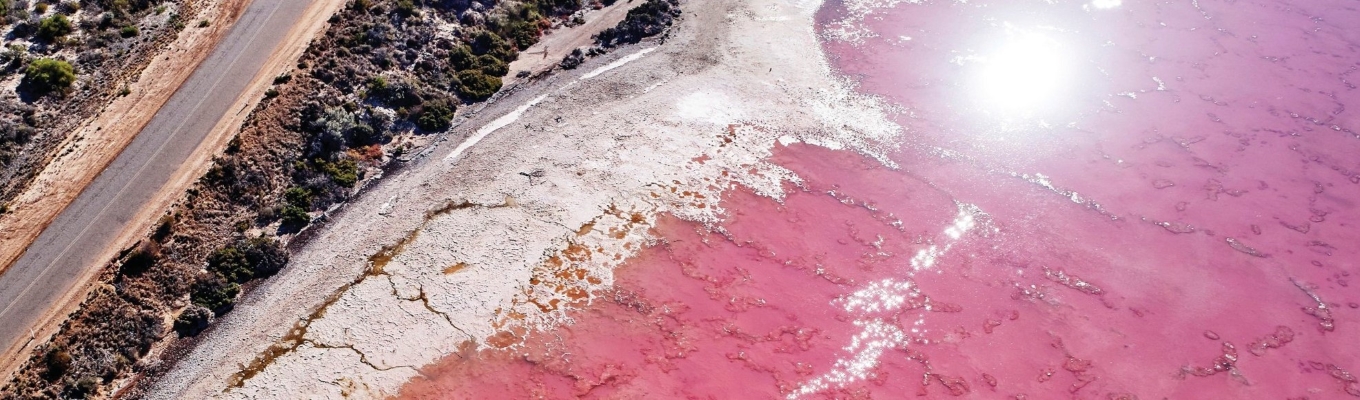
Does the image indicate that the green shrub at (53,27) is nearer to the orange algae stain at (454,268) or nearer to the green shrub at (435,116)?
the green shrub at (435,116)

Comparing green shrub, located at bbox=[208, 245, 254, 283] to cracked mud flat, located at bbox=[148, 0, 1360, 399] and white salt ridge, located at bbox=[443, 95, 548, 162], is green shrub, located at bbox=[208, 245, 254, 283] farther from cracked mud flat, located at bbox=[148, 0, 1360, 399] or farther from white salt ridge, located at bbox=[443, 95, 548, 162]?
white salt ridge, located at bbox=[443, 95, 548, 162]

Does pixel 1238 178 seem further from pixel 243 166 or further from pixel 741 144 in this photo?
pixel 243 166

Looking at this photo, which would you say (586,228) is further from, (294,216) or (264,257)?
(264,257)

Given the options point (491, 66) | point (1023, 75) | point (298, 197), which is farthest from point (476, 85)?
point (1023, 75)

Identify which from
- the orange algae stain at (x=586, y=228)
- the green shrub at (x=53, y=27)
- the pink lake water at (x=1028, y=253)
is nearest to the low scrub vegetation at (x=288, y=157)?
the green shrub at (x=53, y=27)

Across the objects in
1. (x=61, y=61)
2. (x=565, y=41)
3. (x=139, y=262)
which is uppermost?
(x=565, y=41)

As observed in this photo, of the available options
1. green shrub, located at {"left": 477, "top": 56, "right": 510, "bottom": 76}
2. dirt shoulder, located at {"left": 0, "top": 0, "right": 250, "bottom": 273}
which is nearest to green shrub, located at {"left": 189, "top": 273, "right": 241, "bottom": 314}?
dirt shoulder, located at {"left": 0, "top": 0, "right": 250, "bottom": 273}
